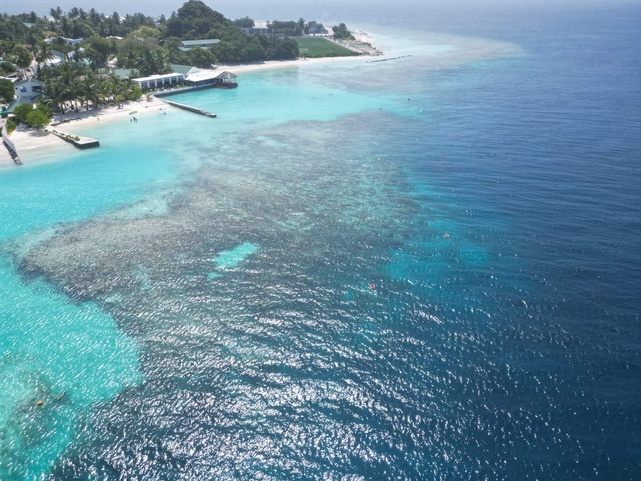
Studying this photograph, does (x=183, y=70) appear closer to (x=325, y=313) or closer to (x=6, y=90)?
(x=6, y=90)

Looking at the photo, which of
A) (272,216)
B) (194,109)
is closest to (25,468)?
(272,216)

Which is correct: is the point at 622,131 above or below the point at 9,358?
above

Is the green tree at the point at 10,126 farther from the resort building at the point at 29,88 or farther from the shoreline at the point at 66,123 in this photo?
the resort building at the point at 29,88

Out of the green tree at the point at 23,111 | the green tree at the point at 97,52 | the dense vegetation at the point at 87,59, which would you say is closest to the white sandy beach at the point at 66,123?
the dense vegetation at the point at 87,59

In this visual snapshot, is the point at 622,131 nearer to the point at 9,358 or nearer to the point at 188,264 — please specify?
the point at 188,264

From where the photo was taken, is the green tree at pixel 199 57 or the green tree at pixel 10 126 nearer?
the green tree at pixel 10 126

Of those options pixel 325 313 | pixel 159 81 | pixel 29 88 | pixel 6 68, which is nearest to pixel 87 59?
pixel 6 68
